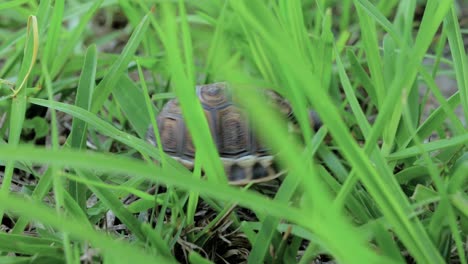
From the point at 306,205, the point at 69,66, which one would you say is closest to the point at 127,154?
the point at 69,66

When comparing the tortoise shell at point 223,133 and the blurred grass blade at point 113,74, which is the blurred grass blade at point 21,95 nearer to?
the blurred grass blade at point 113,74

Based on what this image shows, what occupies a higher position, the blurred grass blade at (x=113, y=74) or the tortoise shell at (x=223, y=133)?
the blurred grass blade at (x=113, y=74)

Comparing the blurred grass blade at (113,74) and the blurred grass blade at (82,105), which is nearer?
the blurred grass blade at (82,105)

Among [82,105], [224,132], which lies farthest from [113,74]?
[224,132]

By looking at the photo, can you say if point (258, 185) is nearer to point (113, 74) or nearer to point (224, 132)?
point (224, 132)

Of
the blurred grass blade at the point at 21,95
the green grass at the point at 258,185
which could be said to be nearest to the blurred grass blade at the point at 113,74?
the green grass at the point at 258,185

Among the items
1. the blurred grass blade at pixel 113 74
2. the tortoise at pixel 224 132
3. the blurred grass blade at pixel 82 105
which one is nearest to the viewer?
the blurred grass blade at pixel 82 105

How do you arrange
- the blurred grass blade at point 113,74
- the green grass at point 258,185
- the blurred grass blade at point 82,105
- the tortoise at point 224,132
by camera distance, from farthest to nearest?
the tortoise at point 224,132 < the blurred grass blade at point 113,74 < the blurred grass blade at point 82,105 < the green grass at point 258,185

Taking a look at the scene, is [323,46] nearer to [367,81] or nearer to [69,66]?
[367,81]
